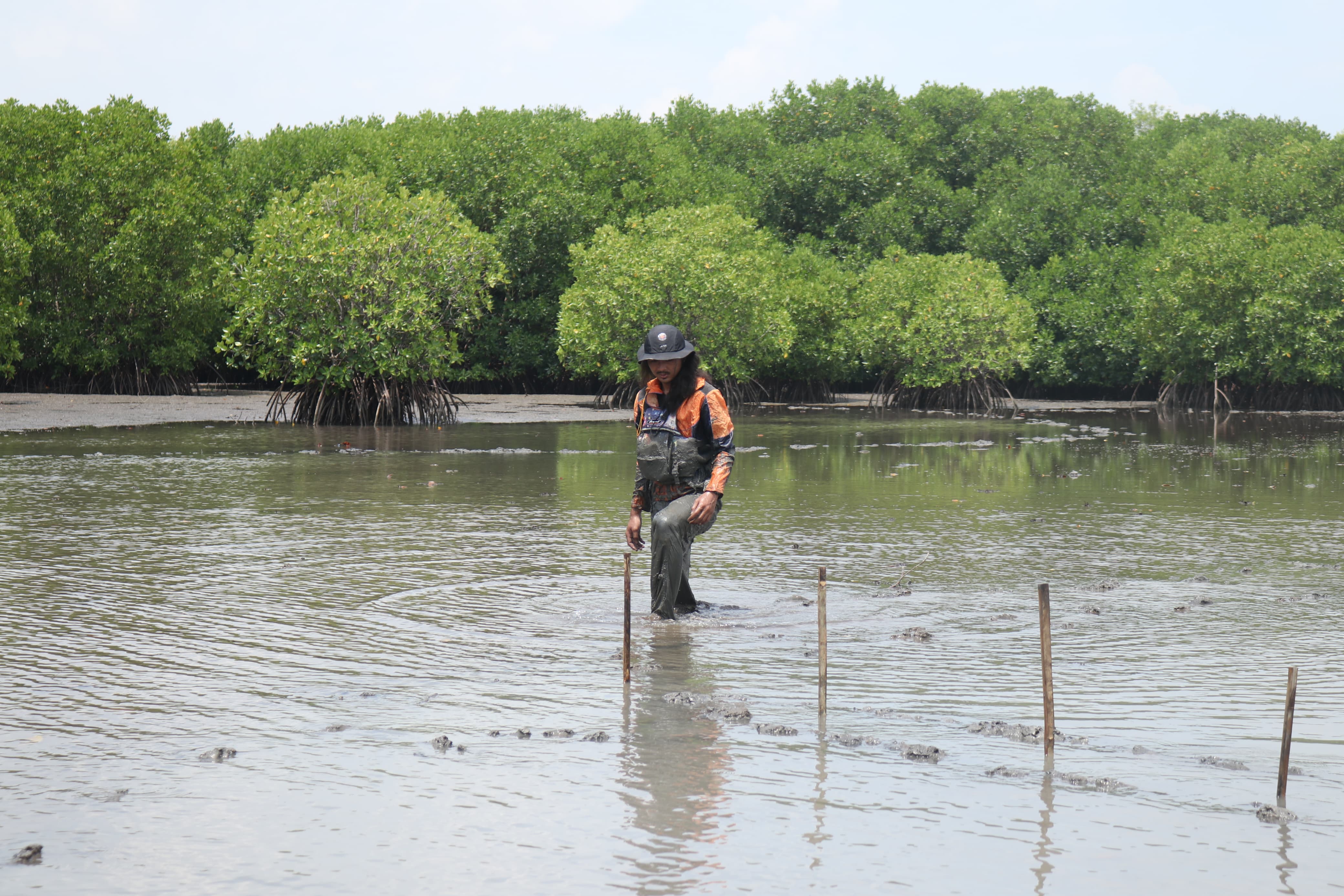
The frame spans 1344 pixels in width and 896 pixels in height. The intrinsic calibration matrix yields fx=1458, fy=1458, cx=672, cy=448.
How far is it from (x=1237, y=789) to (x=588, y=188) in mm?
55099

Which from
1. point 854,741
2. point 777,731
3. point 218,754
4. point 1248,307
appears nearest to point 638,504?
point 777,731

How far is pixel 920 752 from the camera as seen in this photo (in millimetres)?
6258

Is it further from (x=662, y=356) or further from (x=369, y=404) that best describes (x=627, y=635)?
(x=369, y=404)

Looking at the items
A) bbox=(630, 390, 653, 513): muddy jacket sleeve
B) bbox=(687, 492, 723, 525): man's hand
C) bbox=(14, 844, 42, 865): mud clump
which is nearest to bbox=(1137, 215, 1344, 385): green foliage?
bbox=(630, 390, 653, 513): muddy jacket sleeve

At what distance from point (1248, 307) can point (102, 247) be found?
1554 inches

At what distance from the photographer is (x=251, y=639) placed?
883 cm

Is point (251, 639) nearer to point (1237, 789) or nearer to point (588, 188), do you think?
point (1237, 789)

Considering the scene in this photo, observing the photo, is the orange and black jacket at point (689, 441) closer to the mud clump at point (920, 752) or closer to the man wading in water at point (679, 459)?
the man wading in water at point (679, 459)

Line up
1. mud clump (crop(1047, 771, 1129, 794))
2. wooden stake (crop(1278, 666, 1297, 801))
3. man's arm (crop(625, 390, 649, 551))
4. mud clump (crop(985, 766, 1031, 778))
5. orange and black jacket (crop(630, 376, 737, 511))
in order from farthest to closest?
man's arm (crop(625, 390, 649, 551)) < orange and black jacket (crop(630, 376, 737, 511)) < mud clump (crop(985, 766, 1031, 778)) < mud clump (crop(1047, 771, 1129, 794)) < wooden stake (crop(1278, 666, 1297, 801))

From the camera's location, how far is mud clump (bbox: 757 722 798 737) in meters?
6.59

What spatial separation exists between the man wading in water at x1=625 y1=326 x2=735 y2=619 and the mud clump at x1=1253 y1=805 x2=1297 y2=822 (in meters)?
4.57

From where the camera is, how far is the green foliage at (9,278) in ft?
141

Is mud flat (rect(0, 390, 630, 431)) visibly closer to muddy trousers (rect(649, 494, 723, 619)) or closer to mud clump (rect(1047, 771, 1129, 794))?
muddy trousers (rect(649, 494, 723, 619))

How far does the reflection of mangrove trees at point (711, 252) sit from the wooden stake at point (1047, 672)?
93.6 ft
